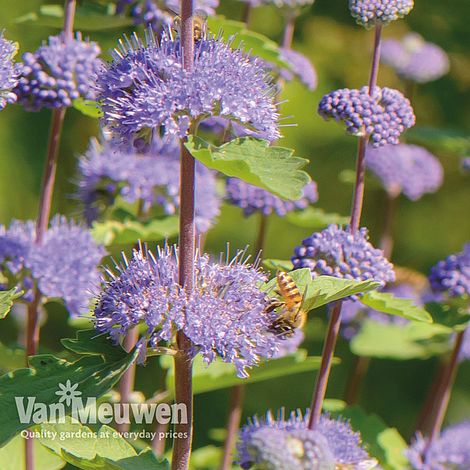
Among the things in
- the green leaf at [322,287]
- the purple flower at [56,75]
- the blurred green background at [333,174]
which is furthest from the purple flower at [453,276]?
the blurred green background at [333,174]

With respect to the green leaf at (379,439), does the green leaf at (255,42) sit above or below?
above

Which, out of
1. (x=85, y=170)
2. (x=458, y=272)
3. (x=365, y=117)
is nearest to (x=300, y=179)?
(x=365, y=117)

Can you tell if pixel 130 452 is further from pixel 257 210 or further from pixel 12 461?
pixel 257 210

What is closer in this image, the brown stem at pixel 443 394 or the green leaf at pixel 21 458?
the green leaf at pixel 21 458

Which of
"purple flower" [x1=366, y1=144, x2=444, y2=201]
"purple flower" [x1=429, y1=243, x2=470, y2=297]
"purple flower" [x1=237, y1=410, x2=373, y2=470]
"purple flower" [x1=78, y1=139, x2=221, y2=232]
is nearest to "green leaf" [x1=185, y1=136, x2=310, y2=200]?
"purple flower" [x1=237, y1=410, x2=373, y2=470]

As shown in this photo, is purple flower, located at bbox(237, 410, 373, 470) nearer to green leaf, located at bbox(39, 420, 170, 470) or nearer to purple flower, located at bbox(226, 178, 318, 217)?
green leaf, located at bbox(39, 420, 170, 470)

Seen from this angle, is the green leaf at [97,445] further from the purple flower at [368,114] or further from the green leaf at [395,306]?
the purple flower at [368,114]
